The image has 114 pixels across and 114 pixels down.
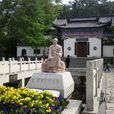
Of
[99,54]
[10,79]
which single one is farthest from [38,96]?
[99,54]

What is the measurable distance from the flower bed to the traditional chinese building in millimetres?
29168

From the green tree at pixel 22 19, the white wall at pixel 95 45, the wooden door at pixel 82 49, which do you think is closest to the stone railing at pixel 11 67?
the green tree at pixel 22 19

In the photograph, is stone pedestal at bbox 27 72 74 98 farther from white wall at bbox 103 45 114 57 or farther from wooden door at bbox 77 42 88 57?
white wall at bbox 103 45 114 57

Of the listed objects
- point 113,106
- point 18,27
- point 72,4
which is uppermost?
point 72,4

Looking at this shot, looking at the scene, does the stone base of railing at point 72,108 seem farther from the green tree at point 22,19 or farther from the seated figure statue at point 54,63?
the green tree at point 22,19

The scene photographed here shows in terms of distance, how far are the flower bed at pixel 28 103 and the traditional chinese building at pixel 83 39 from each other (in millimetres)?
29168

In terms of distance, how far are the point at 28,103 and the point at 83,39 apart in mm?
30598

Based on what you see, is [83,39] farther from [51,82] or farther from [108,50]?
[51,82]

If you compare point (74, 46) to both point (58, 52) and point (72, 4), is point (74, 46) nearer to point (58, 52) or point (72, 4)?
point (58, 52)

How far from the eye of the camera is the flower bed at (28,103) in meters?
4.59

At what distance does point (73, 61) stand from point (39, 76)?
76.5 ft

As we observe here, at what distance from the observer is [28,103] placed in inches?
188

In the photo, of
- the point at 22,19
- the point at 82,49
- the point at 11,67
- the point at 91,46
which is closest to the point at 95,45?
→ the point at 91,46

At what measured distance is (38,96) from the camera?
16.9 ft
